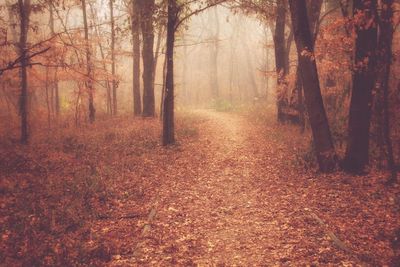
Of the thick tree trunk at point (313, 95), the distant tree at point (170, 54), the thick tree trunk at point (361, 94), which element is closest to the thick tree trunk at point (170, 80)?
the distant tree at point (170, 54)

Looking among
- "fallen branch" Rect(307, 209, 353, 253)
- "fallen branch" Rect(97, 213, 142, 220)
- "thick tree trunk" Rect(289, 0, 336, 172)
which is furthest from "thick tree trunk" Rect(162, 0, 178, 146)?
"fallen branch" Rect(307, 209, 353, 253)

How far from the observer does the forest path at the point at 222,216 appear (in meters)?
6.26

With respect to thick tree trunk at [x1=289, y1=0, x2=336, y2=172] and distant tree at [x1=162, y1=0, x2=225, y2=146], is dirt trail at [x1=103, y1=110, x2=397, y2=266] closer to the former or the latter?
thick tree trunk at [x1=289, y1=0, x2=336, y2=172]

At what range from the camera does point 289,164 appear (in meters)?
11.1

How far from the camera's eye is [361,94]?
30.2ft

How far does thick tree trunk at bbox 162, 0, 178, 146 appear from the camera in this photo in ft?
40.6

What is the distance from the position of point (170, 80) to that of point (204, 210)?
21.2 ft

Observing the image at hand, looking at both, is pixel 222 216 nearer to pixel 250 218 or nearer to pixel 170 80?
pixel 250 218

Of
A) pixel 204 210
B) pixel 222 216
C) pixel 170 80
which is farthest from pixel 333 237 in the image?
pixel 170 80

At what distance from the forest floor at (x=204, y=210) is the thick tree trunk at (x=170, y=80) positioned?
0.67 m

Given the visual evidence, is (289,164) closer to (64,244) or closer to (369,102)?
(369,102)

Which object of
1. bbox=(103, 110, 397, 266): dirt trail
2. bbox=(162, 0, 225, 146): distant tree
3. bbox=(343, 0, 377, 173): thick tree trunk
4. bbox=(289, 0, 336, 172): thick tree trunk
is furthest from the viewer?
bbox=(162, 0, 225, 146): distant tree

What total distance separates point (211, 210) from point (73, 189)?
3.90 m

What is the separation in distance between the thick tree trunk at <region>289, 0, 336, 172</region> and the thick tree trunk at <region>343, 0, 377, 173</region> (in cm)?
56
